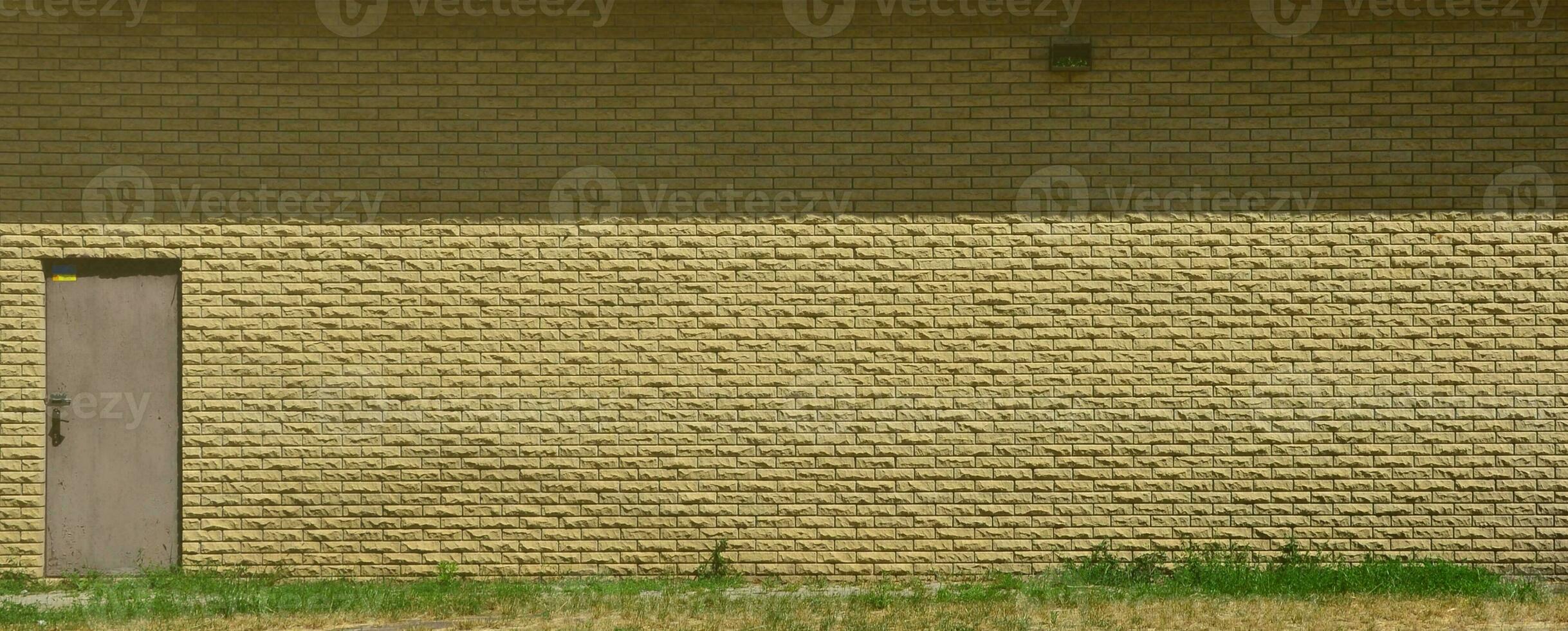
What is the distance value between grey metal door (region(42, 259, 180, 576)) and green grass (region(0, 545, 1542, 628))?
23cm

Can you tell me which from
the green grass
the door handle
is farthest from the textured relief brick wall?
the door handle

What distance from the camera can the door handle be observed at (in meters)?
7.43

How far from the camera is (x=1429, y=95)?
7516 mm

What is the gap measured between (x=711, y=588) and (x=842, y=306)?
1.78m

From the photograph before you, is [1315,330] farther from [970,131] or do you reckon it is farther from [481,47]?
[481,47]

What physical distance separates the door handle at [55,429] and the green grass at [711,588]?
0.80 metres

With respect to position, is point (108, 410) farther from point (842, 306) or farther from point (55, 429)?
point (842, 306)

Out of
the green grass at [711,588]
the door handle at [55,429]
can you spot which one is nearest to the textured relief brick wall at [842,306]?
the green grass at [711,588]

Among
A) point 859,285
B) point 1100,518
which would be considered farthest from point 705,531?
point 1100,518

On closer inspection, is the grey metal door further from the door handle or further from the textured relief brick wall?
the textured relief brick wall

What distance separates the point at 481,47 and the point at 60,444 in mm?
3361

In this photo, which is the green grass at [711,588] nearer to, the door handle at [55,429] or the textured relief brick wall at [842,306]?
the textured relief brick wall at [842,306]

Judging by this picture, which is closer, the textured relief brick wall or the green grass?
the green grass

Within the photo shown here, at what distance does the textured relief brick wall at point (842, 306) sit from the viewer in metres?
7.46
